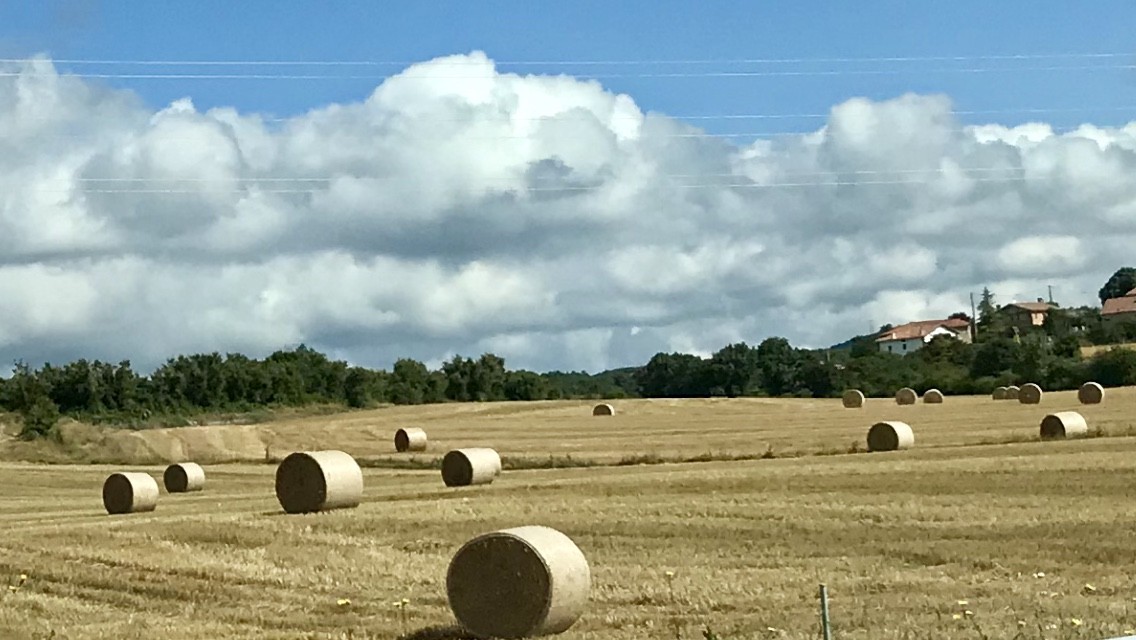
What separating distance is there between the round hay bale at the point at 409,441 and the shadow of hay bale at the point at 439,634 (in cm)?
3763

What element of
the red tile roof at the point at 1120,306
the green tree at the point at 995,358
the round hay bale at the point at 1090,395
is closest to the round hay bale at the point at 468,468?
the round hay bale at the point at 1090,395

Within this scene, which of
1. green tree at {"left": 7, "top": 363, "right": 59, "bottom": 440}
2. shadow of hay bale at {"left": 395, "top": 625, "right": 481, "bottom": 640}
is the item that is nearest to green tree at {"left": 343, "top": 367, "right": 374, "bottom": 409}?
green tree at {"left": 7, "top": 363, "right": 59, "bottom": 440}

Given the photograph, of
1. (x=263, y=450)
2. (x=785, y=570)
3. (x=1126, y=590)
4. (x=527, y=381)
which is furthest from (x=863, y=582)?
(x=527, y=381)

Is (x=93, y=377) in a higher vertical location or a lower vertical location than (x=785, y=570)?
higher

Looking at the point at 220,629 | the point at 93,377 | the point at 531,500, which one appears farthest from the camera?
the point at 93,377

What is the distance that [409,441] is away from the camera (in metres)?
54.1

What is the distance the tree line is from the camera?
9012 cm

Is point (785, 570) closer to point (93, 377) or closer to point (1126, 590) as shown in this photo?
point (1126, 590)

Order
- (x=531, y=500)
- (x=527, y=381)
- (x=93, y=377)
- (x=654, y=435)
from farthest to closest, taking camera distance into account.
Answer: (x=527, y=381) → (x=93, y=377) → (x=654, y=435) → (x=531, y=500)

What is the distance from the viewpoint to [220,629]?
16.7 metres

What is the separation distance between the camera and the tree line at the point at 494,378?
296 feet

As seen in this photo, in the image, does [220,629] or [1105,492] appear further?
[1105,492]

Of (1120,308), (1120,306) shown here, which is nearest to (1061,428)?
(1120,308)

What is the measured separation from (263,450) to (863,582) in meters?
43.6
